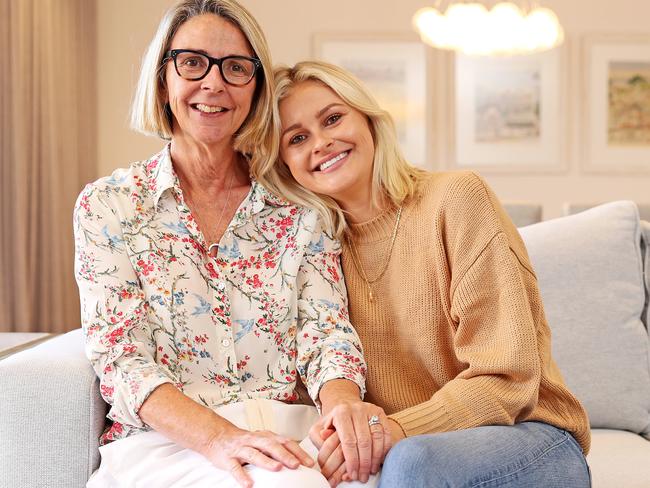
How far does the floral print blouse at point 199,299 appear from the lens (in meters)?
1.56

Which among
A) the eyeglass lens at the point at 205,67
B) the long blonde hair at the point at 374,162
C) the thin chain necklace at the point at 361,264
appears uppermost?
the eyeglass lens at the point at 205,67

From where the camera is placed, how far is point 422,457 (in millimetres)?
1297

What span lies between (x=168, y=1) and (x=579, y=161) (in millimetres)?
2949

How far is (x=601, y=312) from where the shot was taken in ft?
6.73

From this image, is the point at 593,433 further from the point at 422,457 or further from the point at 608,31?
the point at 608,31

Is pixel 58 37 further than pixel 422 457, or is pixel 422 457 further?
pixel 58 37

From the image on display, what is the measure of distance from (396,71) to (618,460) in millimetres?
4047

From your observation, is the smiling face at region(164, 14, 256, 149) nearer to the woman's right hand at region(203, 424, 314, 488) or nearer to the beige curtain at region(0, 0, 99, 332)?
the woman's right hand at region(203, 424, 314, 488)

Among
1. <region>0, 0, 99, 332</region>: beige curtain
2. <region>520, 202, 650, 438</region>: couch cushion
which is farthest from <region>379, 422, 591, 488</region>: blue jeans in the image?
<region>0, 0, 99, 332</region>: beige curtain

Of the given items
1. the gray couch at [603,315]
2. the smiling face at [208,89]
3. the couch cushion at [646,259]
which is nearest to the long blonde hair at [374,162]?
the smiling face at [208,89]

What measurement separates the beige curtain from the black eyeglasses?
251 centimetres

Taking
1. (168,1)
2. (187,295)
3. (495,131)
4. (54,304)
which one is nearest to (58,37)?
(168,1)

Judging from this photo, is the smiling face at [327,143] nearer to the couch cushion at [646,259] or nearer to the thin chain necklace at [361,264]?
the thin chain necklace at [361,264]

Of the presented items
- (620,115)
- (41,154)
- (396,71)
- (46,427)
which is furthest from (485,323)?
(620,115)
